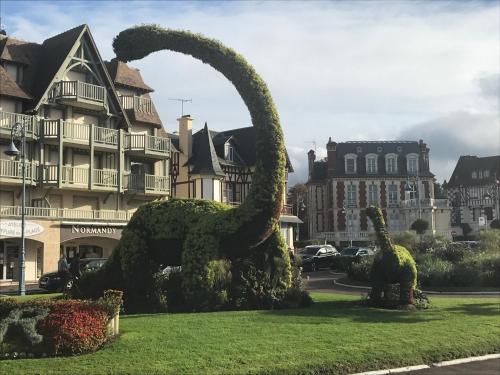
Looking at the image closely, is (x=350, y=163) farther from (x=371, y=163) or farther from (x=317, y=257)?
(x=317, y=257)

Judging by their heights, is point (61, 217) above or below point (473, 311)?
above

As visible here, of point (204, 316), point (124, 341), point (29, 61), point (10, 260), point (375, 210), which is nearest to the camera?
point (124, 341)

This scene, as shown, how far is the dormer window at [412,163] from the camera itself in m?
68.9

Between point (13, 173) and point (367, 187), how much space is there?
44847 mm

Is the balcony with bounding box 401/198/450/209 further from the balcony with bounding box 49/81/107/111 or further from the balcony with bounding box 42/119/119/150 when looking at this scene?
the balcony with bounding box 49/81/107/111

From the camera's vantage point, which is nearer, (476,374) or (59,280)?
(476,374)

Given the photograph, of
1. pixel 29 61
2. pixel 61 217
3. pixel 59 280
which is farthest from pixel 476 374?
pixel 29 61

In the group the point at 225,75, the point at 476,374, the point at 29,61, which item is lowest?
the point at 476,374

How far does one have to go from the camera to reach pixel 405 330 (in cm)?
1240

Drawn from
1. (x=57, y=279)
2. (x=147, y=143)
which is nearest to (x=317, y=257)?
(x=147, y=143)

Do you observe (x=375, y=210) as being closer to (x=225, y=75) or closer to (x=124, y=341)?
(x=225, y=75)

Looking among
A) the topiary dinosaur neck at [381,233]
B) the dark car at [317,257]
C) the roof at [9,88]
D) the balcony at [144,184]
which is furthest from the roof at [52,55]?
the topiary dinosaur neck at [381,233]

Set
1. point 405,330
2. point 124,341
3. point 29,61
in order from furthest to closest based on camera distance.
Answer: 1. point 29,61
2. point 405,330
3. point 124,341

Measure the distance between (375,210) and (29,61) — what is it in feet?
89.7
